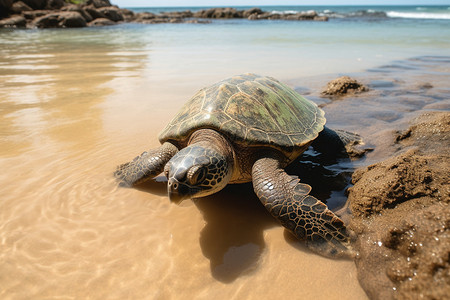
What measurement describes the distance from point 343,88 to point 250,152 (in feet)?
12.6

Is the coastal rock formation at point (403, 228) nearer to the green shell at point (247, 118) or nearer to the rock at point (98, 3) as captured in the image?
the green shell at point (247, 118)

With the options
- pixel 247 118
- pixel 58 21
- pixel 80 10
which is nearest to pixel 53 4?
pixel 80 10

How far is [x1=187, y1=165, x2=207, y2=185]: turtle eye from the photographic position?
2115 millimetres

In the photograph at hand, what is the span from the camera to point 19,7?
1150 inches

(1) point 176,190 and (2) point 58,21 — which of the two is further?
(2) point 58,21

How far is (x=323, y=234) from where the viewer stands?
209 centimetres

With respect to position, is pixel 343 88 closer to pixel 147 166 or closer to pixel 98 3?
pixel 147 166

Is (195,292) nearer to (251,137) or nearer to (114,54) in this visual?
(251,137)

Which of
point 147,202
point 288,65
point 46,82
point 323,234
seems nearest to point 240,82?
point 147,202

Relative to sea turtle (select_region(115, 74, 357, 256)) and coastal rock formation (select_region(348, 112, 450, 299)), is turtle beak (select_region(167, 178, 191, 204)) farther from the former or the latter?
coastal rock formation (select_region(348, 112, 450, 299))

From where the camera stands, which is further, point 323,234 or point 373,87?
point 373,87

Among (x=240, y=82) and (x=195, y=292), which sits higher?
(x=240, y=82)

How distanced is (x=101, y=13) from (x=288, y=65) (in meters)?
33.8

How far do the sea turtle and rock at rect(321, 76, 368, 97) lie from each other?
2.34 m
